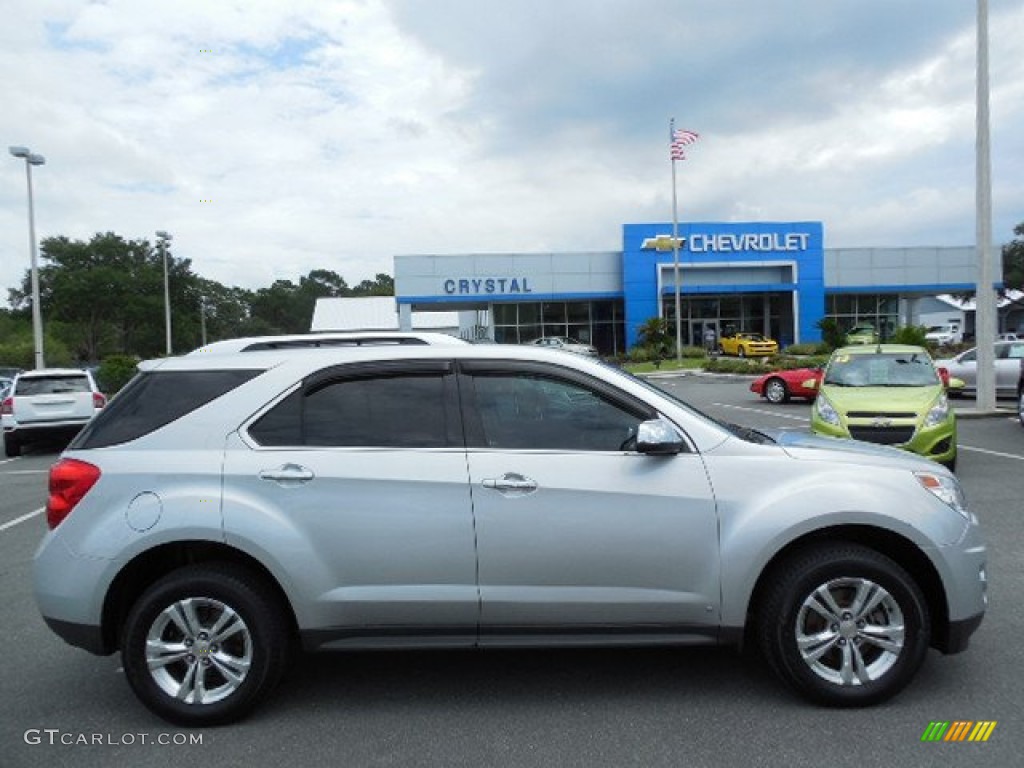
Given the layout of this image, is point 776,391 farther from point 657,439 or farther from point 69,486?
point 69,486

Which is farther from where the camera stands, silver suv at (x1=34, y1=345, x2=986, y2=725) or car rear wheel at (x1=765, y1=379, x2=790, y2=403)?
car rear wheel at (x1=765, y1=379, x2=790, y2=403)

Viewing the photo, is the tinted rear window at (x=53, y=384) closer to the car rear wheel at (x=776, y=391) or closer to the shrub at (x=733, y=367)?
the car rear wheel at (x=776, y=391)

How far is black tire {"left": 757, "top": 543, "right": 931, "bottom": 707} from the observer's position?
3664 mm

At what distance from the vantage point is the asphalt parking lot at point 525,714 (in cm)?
339

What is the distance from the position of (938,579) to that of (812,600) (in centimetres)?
63

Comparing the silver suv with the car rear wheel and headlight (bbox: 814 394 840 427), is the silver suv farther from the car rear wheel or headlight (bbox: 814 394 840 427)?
the car rear wheel


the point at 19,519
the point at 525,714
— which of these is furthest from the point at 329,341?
the point at 19,519

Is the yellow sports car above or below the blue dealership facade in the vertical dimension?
below

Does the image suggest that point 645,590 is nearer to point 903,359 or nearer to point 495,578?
point 495,578

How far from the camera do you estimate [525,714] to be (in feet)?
12.4

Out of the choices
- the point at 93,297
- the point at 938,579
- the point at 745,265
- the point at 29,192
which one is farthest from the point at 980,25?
the point at 93,297

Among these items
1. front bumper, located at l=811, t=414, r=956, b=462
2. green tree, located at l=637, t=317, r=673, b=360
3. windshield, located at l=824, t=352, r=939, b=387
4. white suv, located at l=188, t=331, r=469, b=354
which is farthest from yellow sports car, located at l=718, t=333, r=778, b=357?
white suv, located at l=188, t=331, r=469, b=354

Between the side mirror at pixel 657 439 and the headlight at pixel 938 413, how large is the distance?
6.60 meters

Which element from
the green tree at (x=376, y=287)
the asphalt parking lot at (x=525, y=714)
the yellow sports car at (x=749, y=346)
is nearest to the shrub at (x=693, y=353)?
the yellow sports car at (x=749, y=346)
